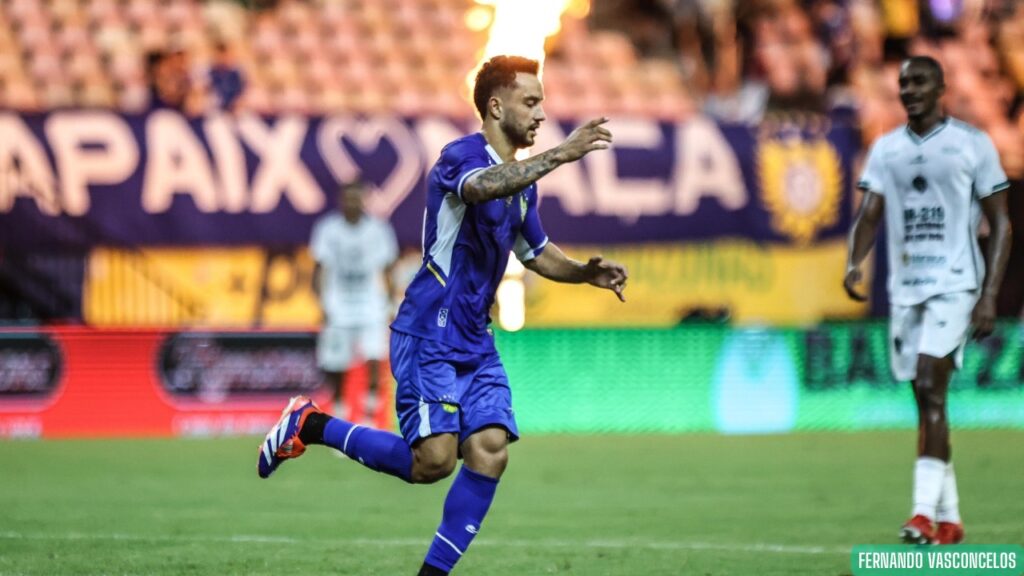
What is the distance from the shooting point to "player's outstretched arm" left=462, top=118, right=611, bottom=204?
254 inches

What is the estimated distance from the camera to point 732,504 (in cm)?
1104

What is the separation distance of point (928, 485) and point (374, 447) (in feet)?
10.2

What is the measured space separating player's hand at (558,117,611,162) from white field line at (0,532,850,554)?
303cm

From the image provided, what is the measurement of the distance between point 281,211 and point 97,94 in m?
2.66

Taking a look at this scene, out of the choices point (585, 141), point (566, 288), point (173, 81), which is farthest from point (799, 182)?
point (585, 141)

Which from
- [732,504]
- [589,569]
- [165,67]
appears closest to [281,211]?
[165,67]

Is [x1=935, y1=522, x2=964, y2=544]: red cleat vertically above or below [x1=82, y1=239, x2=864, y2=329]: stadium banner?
below

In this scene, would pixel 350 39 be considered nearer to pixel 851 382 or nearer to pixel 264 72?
pixel 264 72

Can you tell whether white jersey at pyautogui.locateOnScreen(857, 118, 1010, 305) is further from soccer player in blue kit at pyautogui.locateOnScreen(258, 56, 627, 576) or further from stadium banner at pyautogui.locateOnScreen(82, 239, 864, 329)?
stadium banner at pyautogui.locateOnScreen(82, 239, 864, 329)

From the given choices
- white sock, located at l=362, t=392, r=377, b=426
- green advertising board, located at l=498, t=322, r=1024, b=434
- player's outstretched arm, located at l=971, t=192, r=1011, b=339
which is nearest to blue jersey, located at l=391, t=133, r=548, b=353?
player's outstretched arm, located at l=971, t=192, r=1011, b=339

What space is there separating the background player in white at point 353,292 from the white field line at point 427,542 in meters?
6.34

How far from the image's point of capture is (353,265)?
15.8 m

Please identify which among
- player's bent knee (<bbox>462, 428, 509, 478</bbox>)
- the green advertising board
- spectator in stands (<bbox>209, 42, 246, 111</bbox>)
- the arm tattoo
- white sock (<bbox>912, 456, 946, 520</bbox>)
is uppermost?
spectator in stands (<bbox>209, 42, 246, 111</bbox>)

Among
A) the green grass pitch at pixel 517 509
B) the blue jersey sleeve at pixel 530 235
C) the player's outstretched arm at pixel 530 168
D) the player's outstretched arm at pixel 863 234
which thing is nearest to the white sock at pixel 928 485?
the green grass pitch at pixel 517 509
